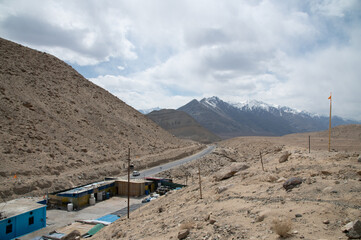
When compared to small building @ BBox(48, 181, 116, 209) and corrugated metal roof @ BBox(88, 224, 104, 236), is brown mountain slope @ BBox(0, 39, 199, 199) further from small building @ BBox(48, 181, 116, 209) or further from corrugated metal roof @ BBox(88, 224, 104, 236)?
corrugated metal roof @ BBox(88, 224, 104, 236)

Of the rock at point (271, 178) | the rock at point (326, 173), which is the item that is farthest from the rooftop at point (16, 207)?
the rock at point (326, 173)

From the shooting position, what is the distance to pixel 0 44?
63188mm

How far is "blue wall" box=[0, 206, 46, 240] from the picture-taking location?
2078cm

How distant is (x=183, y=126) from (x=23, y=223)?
139 m

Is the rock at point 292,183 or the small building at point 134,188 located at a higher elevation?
the rock at point 292,183

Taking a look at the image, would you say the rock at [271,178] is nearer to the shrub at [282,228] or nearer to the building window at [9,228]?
the shrub at [282,228]

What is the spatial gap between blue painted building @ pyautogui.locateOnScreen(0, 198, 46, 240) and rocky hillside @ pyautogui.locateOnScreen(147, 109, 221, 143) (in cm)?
11259

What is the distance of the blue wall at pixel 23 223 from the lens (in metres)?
20.8

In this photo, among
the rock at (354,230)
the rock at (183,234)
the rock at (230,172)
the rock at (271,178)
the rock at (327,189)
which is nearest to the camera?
the rock at (354,230)

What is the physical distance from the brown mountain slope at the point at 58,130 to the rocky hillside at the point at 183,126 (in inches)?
2583

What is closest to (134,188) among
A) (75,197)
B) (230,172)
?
(75,197)

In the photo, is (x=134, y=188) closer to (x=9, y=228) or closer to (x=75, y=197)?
(x=75, y=197)

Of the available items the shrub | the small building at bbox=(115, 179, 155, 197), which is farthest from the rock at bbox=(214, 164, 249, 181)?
the small building at bbox=(115, 179, 155, 197)

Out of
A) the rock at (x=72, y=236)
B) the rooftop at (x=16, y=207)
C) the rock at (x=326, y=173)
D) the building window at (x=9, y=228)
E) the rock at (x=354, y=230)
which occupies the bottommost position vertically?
the building window at (x=9, y=228)
